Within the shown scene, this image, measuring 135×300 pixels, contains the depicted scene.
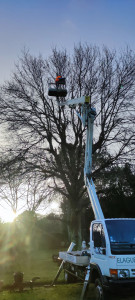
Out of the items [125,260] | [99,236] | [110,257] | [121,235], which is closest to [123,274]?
[125,260]

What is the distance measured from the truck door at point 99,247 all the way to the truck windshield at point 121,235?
0.25 meters

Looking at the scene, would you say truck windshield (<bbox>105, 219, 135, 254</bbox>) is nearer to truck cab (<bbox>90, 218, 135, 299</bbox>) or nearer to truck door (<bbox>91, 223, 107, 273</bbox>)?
truck cab (<bbox>90, 218, 135, 299</bbox>)

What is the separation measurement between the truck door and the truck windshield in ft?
0.84

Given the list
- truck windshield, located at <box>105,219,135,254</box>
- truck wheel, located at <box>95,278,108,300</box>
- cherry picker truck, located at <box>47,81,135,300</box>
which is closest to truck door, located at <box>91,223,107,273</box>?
cherry picker truck, located at <box>47,81,135,300</box>

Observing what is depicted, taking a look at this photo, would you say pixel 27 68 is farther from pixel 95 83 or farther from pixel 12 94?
pixel 95 83

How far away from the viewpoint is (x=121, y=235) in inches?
309

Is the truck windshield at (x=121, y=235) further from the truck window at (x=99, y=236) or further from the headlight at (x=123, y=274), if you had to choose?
the headlight at (x=123, y=274)

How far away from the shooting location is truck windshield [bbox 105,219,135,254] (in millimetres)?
7473

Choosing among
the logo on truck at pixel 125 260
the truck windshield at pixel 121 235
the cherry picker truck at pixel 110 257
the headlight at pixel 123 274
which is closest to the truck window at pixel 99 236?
the cherry picker truck at pixel 110 257

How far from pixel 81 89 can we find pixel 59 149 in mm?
3848

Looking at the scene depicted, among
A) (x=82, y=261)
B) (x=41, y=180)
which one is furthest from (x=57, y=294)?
(x=41, y=180)

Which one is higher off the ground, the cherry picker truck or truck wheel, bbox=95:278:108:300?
the cherry picker truck

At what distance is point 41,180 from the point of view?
1720cm

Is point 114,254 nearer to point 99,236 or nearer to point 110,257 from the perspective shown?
point 110,257
